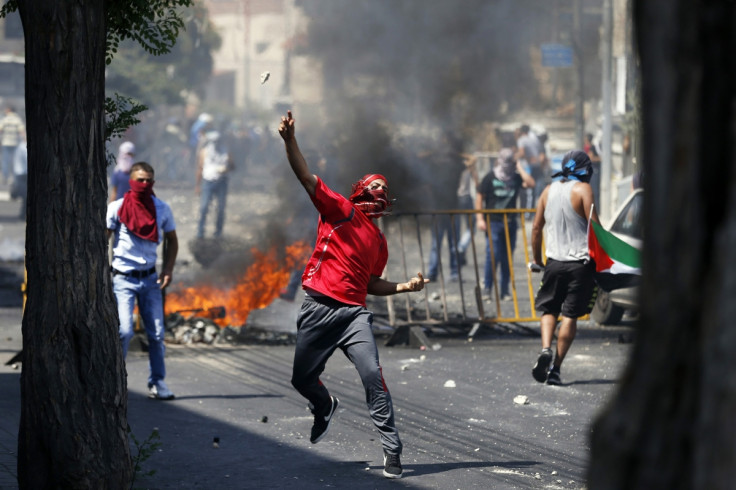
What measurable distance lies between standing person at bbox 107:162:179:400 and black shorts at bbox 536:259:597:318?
2.86 m

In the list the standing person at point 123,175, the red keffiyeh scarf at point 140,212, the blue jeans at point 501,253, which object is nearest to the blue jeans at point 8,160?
the standing person at point 123,175

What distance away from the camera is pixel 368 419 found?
292 inches

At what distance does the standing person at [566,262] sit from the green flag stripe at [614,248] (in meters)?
0.14

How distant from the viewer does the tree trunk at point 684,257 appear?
1.98 metres

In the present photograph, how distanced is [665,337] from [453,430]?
200 inches

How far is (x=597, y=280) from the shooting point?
8625 mm

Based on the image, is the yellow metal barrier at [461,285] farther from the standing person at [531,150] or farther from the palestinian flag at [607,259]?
the standing person at [531,150]

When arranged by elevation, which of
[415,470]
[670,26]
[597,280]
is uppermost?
[670,26]

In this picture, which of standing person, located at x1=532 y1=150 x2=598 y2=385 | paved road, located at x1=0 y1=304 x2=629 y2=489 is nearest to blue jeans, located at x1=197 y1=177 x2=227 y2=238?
paved road, located at x1=0 y1=304 x2=629 y2=489

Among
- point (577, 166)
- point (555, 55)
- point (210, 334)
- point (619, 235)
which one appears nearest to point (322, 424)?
point (577, 166)

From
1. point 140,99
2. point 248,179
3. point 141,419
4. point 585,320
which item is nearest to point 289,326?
point 585,320

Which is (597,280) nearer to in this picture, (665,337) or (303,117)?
(665,337)

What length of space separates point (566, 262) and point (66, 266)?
4.79m

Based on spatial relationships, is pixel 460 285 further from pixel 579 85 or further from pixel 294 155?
pixel 579 85
